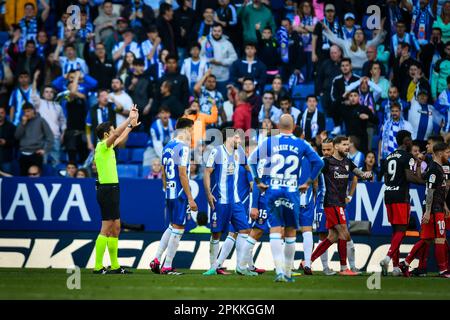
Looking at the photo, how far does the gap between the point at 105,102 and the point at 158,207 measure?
12.4 feet

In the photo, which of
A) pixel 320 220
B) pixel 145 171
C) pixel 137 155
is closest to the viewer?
pixel 320 220

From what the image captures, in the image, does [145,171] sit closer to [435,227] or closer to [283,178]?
[435,227]

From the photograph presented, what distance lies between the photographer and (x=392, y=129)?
71.2 feet

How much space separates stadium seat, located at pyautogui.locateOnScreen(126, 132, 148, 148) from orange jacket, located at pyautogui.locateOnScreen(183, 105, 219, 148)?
2006mm

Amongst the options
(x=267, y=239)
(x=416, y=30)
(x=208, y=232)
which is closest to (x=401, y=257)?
(x=267, y=239)

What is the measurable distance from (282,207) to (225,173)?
2.81 meters

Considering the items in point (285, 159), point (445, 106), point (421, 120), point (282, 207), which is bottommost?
point (282, 207)

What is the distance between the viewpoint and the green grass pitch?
472 inches

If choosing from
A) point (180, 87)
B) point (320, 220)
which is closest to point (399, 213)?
point (320, 220)

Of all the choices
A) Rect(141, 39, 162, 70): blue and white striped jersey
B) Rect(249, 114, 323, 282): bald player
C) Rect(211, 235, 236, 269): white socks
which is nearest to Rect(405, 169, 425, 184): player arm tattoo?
Rect(211, 235, 236, 269): white socks

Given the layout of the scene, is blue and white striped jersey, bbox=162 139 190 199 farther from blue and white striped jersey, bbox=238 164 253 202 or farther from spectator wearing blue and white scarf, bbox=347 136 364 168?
spectator wearing blue and white scarf, bbox=347 136 364 168

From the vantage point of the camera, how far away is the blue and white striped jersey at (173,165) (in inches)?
627

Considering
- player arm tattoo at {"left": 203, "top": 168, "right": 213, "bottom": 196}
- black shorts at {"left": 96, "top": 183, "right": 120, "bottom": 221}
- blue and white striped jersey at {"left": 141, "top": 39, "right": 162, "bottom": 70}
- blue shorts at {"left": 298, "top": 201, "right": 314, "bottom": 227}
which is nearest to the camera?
black shorts at {"left": 96, "top": 183, "right": 120, "bottom": 221}

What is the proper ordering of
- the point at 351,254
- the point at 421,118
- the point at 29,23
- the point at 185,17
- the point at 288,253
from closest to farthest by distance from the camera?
the point at 288,253, the point at 351,254, the point at 421,118, the point at 185,17, the point at 29,23
